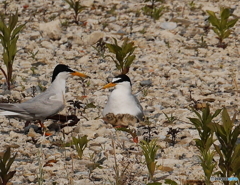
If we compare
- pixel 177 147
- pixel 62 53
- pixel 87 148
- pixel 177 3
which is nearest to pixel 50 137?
pixel 87 148

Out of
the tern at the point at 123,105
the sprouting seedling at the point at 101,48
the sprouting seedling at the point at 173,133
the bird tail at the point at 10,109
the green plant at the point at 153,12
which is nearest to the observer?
the sprouting seedling at the point at 173,133

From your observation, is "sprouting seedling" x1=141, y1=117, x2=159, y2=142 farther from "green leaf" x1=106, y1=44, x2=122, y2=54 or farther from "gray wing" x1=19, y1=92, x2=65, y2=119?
"green leaf" x1=106, y1=44, x2=122, y2=54

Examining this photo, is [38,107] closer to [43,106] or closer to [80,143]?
[43,106]

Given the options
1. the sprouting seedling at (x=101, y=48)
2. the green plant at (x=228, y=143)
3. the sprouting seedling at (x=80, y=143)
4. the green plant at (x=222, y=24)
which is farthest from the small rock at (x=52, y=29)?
the green plant at (x=228, y=143)

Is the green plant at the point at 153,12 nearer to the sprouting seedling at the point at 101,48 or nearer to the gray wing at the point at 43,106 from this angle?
the sprouting seedling at the point at 101,48

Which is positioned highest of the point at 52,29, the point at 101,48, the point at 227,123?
the point at 52,29

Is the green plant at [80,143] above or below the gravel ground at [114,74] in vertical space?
below

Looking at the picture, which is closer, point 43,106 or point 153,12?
point 43,106

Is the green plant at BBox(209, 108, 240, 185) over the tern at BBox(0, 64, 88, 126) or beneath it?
beneath

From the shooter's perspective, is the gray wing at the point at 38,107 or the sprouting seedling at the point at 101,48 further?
the sprouting seedling at the point at 101,48

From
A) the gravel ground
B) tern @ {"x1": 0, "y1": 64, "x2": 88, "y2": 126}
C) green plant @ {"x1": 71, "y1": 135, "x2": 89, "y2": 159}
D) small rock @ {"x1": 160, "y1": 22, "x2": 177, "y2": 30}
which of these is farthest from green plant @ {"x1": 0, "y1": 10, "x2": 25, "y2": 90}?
small rock @ {"x1": 160, "y1": 22, "x2": 177, "y2": 30}

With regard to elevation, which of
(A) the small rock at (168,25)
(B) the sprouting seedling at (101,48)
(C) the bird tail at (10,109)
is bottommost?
(C) the bird tail at (10,109)

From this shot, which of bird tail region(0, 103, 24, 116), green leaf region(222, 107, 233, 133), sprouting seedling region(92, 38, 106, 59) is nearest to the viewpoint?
green leaf region(222, 107, 233, 133)

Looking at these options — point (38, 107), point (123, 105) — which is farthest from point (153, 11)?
point (38, 107)
